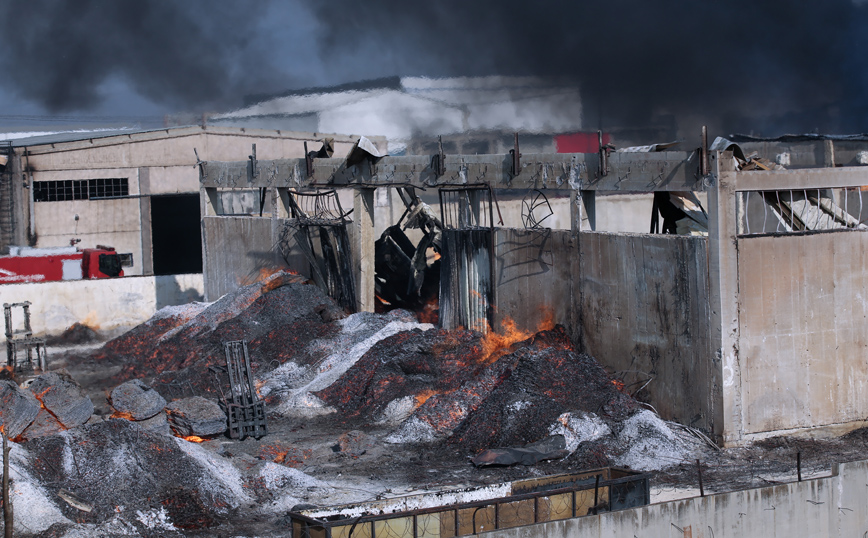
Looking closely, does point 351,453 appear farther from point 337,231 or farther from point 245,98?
point 245,98

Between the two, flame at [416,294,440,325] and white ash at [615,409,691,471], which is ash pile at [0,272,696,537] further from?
flame at [416,294,440,325]

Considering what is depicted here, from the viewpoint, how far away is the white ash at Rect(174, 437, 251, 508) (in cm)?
1052

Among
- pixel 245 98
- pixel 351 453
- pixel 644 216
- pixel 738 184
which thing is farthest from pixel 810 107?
pixel 351 453

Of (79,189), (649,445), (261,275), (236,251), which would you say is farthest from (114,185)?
(649,445)

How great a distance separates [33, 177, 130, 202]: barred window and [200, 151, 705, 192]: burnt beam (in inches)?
298

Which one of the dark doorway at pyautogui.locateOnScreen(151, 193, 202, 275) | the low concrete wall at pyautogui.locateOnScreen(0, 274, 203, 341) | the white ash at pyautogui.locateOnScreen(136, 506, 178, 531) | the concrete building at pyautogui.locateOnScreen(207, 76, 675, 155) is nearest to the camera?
the white ash at pyautogui.locateOnScreen(136, 506, 178, 531)

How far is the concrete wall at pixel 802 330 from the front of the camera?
12234 millimetres

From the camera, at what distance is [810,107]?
144 feet

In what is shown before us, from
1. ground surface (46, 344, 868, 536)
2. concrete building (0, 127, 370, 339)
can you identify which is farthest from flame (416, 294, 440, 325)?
concrete building (0, 127, 370, 339)

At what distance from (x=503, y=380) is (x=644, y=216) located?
2102 centimetres

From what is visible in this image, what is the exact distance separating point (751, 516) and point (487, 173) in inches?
408

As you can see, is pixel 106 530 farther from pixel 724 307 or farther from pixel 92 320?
pixel 92 320

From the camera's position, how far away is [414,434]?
1342cm

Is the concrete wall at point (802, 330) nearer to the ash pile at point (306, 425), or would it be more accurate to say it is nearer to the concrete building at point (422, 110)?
the ash pile at point (306, 425)
